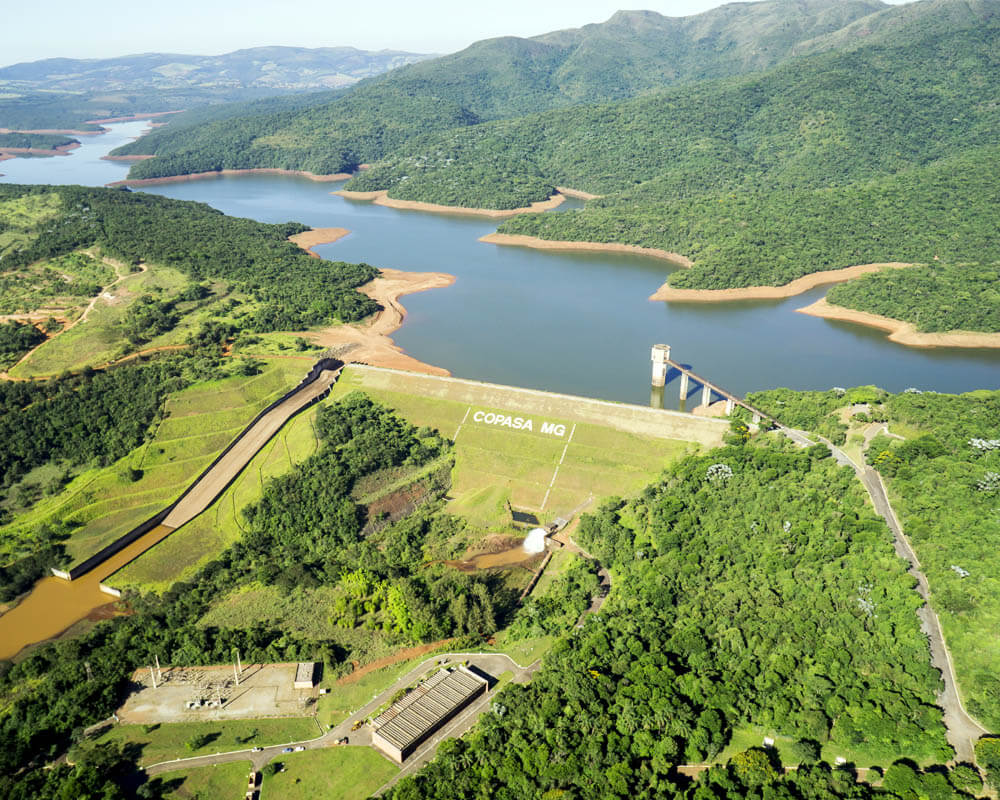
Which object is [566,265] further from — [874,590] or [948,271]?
[874,590]

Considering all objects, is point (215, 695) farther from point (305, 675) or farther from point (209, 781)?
point (209, 781)

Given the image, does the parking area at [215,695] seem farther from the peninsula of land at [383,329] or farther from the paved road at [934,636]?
the peninsula of land at [383,329]

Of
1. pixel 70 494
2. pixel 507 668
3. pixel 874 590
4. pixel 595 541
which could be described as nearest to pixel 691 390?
pixel 595 541

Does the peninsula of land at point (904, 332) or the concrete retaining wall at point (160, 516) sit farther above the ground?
the peninsula of land at point (904, 332)

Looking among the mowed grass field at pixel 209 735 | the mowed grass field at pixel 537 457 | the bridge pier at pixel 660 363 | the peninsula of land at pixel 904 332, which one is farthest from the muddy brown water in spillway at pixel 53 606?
the peninsula of land at pixel 904 332

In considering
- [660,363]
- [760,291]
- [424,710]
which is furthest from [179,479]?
[760,291]

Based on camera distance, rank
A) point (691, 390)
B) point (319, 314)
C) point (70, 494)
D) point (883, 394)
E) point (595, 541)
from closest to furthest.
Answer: point (595, 541), point (70, 494), point (883, 394), point (691, 390), point (319, 314)
